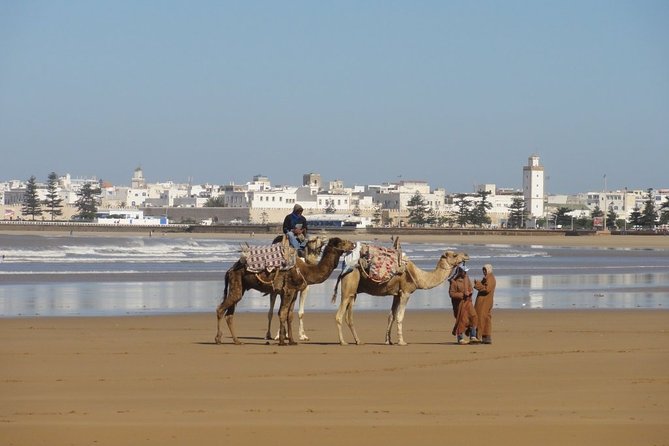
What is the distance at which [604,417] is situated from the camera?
368 inches

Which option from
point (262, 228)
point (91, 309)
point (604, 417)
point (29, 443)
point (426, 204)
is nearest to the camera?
point (29, 443)

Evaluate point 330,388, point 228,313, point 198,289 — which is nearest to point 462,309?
point 228,313

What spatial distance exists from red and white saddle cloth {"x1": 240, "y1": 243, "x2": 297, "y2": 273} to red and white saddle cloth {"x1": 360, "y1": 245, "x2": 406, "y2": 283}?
0.92 meters

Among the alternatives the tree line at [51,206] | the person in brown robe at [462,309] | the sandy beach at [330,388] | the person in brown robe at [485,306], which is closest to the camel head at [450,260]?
the person in brown robe at [462,309]

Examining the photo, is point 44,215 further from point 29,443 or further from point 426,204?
point 29,443

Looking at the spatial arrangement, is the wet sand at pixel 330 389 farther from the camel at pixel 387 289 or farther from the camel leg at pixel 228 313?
the camel at pixel 387 289

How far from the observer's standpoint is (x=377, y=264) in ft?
49.5

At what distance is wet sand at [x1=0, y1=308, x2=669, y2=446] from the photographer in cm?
874

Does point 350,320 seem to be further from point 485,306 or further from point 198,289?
point 198,289

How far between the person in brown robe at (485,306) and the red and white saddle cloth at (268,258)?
7.99ft

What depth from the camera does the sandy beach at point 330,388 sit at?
28.7 ft

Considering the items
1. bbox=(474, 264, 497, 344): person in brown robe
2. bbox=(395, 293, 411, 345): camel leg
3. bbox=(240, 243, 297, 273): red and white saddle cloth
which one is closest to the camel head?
bbox=(474, 264, 497, 344): person in brown robe

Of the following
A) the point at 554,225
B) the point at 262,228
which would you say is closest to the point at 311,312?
the point at 262,228

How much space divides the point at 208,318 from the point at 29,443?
1111 centimetres
